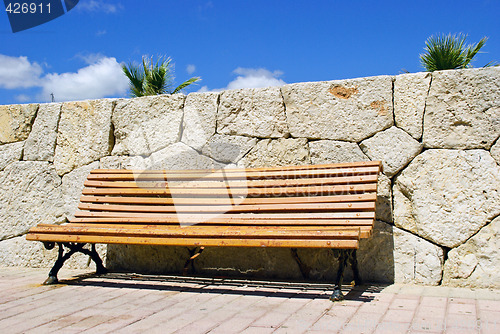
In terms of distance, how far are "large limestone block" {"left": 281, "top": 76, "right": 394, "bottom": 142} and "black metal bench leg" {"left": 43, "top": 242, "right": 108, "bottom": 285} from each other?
1.85 meters

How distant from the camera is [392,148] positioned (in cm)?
355

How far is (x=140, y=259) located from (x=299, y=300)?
1.63m

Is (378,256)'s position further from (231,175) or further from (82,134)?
(82,134)

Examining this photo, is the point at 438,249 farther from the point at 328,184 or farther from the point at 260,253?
the point at 260,253

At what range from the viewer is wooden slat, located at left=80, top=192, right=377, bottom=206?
10.7 ft

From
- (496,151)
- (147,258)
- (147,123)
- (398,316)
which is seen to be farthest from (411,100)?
(147,258)

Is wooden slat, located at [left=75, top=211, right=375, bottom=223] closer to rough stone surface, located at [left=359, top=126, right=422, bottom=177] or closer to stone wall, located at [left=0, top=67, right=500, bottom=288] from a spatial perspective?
stone wall, located at [left=0, top=67, right=500, bottom=288]

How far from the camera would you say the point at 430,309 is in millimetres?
2699

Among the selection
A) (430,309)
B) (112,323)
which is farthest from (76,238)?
(430,309)

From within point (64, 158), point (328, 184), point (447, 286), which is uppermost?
point (64, 158)

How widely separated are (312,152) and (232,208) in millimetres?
767

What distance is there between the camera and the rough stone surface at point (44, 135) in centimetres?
443

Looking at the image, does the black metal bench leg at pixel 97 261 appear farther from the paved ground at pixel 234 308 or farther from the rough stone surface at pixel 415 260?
the rough stone surface at pixel 415 260

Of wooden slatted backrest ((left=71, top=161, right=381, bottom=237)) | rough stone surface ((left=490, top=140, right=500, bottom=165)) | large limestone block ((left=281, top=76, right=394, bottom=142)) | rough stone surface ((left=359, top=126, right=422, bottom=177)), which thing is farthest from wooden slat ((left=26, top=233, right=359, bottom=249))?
rough stone surface ((left=490, top=140, right=500, bottom=165))
